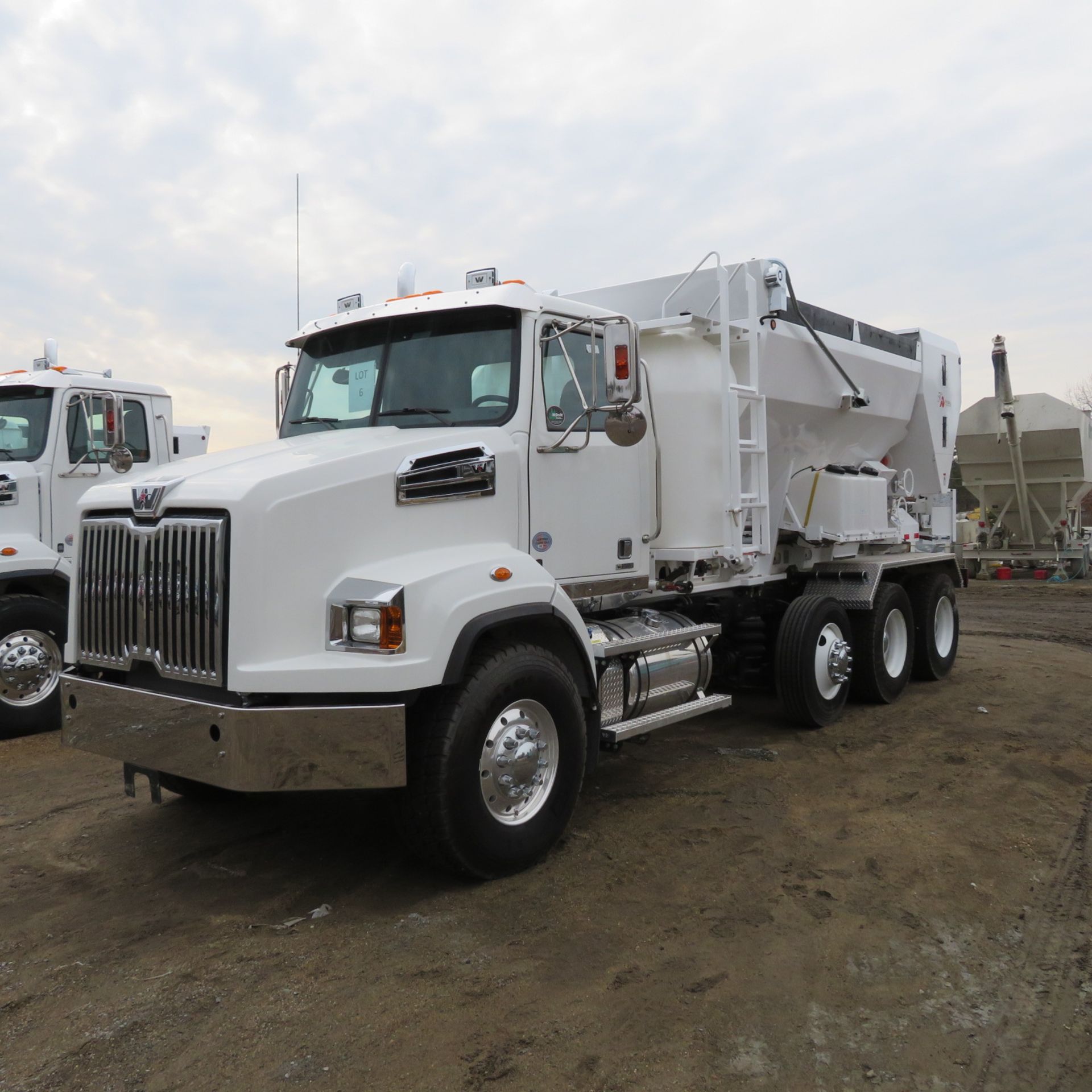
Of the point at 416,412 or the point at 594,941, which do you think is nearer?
the point at 594,941

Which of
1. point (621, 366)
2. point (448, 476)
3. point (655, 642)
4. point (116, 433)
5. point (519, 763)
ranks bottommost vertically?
point (519, 763)

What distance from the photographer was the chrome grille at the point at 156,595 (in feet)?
12.9

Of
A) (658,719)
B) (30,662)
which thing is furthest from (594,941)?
(30,662)

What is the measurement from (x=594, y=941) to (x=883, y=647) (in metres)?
5.31

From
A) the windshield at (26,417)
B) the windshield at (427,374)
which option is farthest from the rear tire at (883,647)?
the windshield at (26,417)

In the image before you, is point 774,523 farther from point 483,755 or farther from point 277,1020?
point 277,1020

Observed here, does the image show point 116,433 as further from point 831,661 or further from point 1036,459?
point 1036,459

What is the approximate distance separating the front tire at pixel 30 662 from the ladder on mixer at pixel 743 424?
524cm

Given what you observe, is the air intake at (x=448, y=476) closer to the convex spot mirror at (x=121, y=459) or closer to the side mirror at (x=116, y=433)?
the side mirror at (x=116, y=433)

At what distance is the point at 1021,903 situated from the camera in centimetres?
422

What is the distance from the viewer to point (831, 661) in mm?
7598

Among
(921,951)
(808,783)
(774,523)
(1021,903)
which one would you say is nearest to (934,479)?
(774,523)

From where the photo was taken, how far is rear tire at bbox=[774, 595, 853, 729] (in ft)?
23.9

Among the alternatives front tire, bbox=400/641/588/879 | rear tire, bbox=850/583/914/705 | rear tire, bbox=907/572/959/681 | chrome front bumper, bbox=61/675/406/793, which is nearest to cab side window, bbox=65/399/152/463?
chrome front bumper, bbox=61/675/406/793
